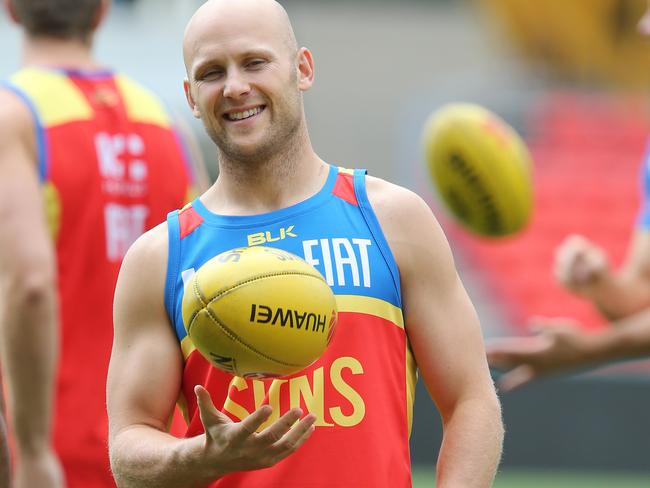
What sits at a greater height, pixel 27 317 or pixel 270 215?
pixel 270 215

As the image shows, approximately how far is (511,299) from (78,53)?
12008 mm

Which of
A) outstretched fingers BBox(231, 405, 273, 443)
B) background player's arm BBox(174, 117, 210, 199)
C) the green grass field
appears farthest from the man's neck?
the green grass field

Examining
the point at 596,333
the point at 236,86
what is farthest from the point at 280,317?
the point at 596,333

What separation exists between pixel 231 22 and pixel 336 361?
84 cm

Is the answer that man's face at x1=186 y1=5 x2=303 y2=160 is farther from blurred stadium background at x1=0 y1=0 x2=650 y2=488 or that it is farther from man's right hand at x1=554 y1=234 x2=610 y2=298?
blurred stadium background at x1=0 y1=0 x2=650 y2=488

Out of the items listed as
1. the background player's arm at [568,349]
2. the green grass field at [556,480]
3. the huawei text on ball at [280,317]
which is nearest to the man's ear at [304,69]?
the huawei text on ball at [280,317]

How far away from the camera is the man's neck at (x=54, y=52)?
16.4ft

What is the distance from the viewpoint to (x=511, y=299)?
16531 mm

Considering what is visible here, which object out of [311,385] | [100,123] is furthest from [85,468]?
[311,385]

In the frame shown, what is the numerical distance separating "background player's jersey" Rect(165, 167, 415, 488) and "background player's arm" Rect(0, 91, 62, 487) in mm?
1492

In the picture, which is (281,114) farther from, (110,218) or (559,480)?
(559,480)

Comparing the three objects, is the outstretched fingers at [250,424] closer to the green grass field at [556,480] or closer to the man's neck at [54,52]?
the man's neck at [54,52]

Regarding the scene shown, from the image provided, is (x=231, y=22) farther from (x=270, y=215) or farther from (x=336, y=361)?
(x=336, y=361)

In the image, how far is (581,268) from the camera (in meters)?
6.09
